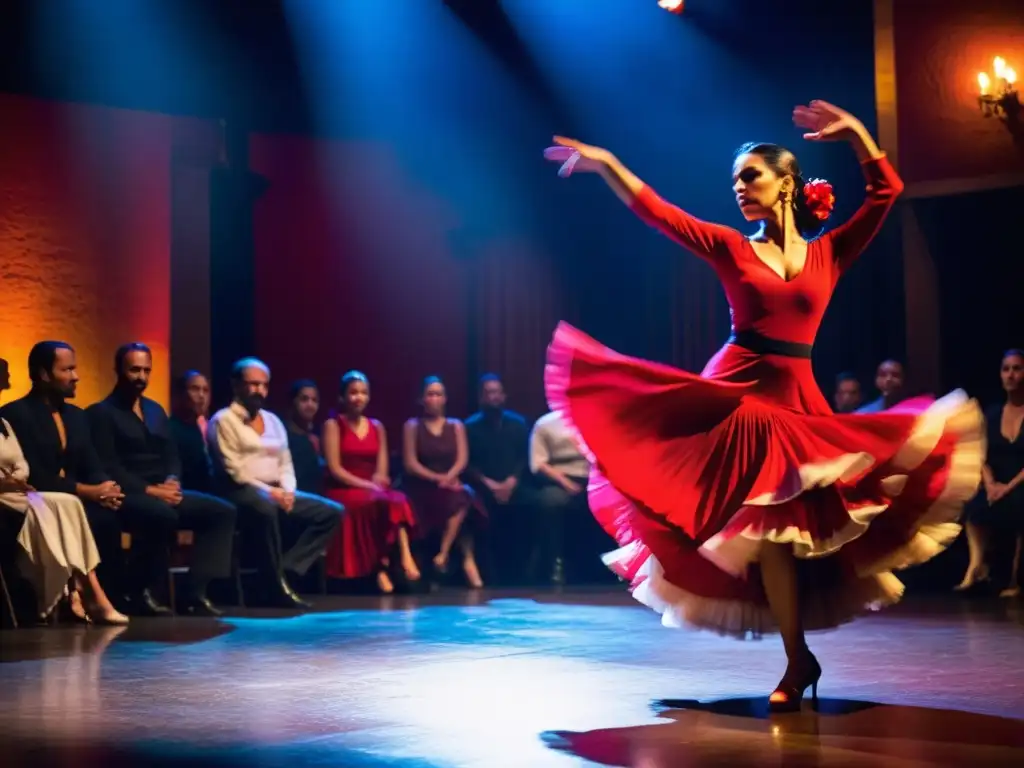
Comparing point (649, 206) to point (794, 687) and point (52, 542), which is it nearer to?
point (794, 687)

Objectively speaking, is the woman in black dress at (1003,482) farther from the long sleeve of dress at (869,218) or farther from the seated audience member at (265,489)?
the long sleeve of dress at (869,218)

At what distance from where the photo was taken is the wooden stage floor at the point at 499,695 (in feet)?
9.44

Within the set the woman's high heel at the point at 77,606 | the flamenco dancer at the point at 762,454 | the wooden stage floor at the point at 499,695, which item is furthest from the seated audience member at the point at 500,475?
the flamenco dancer at the point at 762,454

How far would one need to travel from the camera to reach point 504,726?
3.17 meters

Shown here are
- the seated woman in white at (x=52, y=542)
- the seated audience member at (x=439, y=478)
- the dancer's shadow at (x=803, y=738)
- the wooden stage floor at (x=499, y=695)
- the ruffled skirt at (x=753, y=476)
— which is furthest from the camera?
the seated audience member at (x=439, y=478)

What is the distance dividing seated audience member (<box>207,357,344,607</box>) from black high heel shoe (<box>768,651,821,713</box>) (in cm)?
375

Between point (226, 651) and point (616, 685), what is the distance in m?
1.62

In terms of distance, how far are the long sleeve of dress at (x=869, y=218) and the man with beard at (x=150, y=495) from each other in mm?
3792

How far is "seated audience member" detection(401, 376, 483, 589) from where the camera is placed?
7949mm

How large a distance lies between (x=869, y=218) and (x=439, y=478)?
4653 millimetres

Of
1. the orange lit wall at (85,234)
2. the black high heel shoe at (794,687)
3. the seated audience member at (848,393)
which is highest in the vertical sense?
the orange lit wall at (85,234)

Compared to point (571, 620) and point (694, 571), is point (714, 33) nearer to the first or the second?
point (571, 620)

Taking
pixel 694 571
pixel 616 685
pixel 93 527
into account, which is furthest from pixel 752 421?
pixel 93 527

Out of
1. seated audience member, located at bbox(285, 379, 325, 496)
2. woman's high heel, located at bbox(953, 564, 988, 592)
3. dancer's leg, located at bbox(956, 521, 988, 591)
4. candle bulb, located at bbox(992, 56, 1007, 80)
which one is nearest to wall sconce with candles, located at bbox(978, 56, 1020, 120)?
candle bulb, located at bbox(992, 56, 1007, 80)
